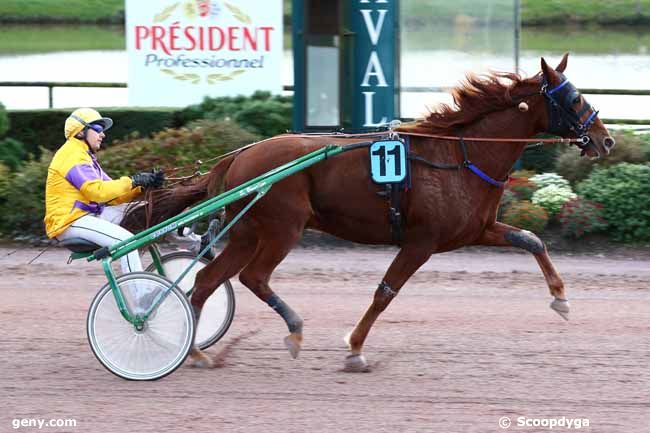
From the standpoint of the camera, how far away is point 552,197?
1062cm

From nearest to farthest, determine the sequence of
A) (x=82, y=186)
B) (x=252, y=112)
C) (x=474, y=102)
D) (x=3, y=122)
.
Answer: (x=82, y=186)
(x=474, y=102)
(x=3, y=122)
(x=252, y=112)

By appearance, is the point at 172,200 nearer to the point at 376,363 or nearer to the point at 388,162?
the point at 388,162

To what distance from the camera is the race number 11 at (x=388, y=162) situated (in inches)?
247

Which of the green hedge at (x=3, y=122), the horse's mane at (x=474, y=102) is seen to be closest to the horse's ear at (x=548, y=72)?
the horse's mane at (x=474, y=102)

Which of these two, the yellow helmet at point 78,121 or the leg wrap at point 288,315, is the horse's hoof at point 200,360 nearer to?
the leg wrap at point 288,315

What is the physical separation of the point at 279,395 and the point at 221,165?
1578mm

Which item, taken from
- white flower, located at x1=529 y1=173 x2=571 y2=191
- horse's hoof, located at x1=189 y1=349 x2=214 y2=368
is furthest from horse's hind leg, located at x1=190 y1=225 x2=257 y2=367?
white flower, located at x1=529 y1=173 x2=571 y2=191

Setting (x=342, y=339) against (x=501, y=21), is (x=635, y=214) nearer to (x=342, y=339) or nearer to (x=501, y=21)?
(x=501, y=21)

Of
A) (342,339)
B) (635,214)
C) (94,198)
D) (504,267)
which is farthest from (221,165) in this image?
(635,214)

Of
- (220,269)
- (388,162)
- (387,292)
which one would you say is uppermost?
(388,162)

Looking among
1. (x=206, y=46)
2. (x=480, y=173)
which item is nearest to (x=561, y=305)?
(x=480, y=173)

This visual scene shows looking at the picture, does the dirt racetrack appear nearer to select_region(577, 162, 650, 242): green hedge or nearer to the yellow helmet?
select_region(577, 162, 650, 242): green hedge

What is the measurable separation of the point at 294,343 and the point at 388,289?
65 cm

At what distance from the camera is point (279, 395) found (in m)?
5.96
